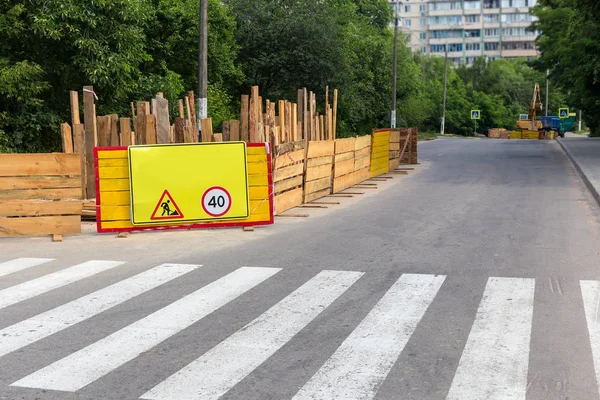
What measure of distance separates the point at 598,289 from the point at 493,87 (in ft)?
362

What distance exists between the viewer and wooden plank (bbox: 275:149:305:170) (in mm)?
15969

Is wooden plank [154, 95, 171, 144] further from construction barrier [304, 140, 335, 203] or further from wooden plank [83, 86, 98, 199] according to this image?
construction barrier [304, 140, 335, 203]

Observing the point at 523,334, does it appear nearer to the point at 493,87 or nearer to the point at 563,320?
the point at 563,320

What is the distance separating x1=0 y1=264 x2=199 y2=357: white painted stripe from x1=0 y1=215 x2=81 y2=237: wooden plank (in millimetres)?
3258

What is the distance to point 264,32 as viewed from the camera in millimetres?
44156

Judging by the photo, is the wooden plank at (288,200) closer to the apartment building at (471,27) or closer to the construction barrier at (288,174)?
the construction barrier at (288,174)

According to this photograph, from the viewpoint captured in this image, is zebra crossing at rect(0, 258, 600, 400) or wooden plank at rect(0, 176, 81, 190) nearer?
zebra crossing at rect(0, 258, 600, 400)

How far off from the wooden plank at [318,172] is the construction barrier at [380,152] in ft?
18.8

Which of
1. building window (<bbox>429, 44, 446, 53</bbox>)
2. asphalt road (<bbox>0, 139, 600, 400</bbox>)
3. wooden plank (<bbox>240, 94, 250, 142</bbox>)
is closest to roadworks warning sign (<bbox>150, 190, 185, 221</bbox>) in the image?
asphalt road (<bbox>0, 139, 600, 400</bbox>)

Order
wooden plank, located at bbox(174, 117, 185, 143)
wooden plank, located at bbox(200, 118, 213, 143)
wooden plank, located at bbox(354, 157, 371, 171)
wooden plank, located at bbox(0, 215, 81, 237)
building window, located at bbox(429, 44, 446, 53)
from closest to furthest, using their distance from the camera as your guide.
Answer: wooden plank, located at bbox(0, 215, 81, 237)
wooden plank, located at bbox(200, 118, 213, 143)
wooden plank, located at bbox(174, 117, 185, 143)
wooden plank, located at bbox(354, 157, 371, 171)
building window, located at bbox(429, 44, 446, 53)

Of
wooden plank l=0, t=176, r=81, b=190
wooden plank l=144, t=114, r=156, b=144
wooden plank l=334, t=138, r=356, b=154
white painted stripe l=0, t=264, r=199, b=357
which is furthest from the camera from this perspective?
wooden plank l=334, t=138, r=356, b=154

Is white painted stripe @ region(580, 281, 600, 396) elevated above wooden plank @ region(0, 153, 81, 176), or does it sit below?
below

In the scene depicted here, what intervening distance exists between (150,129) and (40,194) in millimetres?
2789

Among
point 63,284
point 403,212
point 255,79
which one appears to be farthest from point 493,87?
point 63,284
